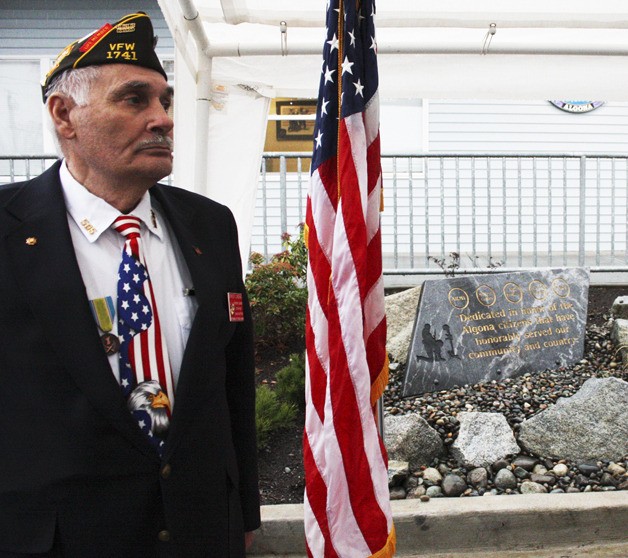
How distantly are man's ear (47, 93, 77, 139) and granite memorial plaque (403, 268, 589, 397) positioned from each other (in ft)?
13.4

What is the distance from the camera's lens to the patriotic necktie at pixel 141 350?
1.69 meters

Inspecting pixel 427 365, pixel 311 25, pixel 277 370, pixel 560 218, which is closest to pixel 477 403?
pixel 427 365

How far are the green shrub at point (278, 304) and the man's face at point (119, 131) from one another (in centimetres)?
418

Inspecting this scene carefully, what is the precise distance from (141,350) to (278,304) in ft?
14.3

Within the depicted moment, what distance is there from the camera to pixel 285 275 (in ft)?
20.6

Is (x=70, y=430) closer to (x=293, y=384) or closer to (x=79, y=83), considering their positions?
(x=79, y=83)

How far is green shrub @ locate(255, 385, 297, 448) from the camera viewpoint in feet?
15.2

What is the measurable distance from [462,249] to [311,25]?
6.85 m

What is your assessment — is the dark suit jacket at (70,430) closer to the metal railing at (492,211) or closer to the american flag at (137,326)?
the american flag at (137,326)

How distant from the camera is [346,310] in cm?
271

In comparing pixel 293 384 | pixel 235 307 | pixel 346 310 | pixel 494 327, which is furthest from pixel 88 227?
pixel 494 327

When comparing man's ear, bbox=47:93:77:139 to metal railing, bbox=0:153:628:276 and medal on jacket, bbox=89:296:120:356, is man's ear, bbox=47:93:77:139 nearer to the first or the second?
medal on jacket, bbox=89:296:120:356

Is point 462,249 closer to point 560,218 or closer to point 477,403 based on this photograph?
point 560,218

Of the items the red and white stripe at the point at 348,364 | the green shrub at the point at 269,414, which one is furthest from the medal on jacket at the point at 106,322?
the green shrub at the point at 269,414
